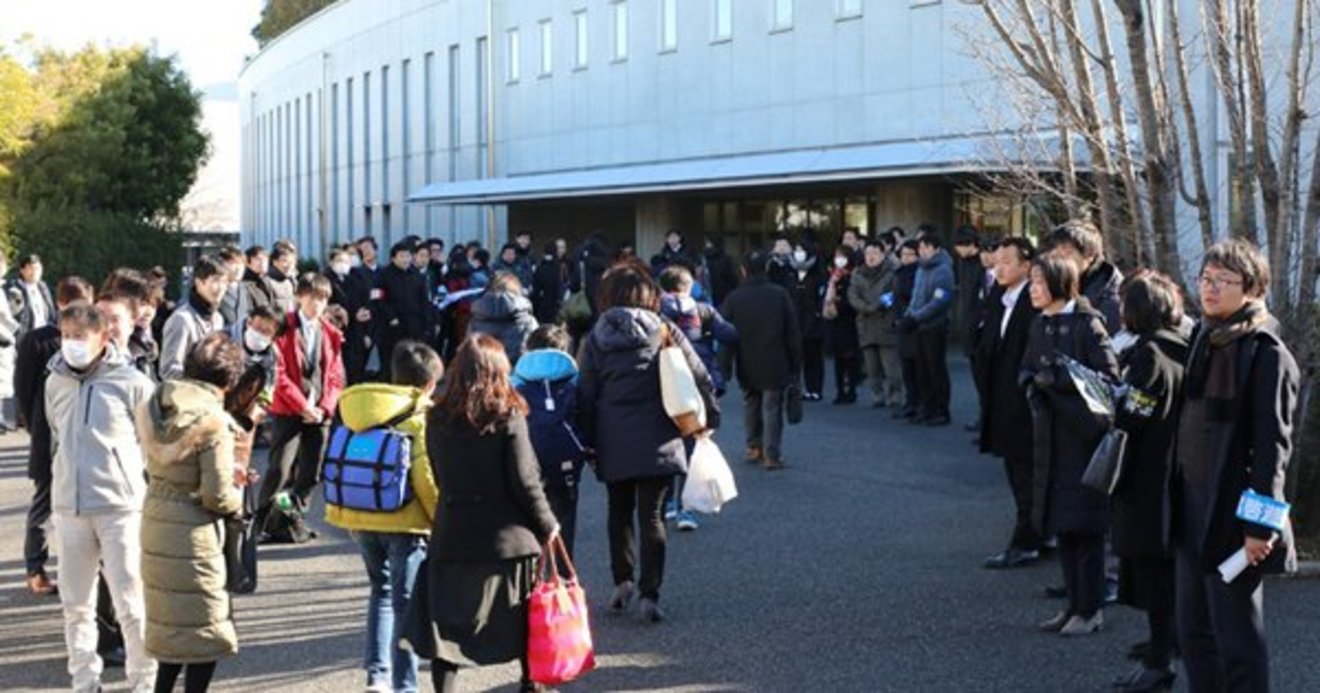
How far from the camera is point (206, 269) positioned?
10.9m

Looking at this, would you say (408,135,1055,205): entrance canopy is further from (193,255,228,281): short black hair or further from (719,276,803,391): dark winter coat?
(193,255,228,281): short black hair

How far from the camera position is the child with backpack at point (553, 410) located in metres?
8.46

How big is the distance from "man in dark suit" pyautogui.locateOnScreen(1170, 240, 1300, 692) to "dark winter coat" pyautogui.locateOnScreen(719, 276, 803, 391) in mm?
7302

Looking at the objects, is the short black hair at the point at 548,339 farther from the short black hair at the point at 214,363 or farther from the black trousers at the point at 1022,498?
the black trousers at the point at 1022,498

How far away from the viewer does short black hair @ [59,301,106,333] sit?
725 cm

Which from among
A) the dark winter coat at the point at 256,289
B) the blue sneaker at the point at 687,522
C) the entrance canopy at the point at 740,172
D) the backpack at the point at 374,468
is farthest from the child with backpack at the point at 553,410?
the entrance canopy at the point at 740,172

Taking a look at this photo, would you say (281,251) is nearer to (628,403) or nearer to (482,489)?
(628,403)

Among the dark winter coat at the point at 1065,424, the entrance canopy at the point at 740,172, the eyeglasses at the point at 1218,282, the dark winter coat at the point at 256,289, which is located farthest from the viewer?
the entrance canopy at the point at 740,172

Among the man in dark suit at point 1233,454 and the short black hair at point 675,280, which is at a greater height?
the short black hair at point 675,280

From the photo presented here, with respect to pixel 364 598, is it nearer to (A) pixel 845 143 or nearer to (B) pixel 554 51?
(A) pixel 845 143

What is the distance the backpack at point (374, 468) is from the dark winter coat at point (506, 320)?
5052 millimetres

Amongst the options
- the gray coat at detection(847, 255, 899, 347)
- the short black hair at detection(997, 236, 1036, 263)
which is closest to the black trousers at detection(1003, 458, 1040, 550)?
the short black hair at detection(997, 236, 1036, 263)

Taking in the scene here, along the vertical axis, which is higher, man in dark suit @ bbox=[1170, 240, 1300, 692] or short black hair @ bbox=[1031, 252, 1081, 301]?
short black hair @ bbox=[1031, 252, 1081, 301]

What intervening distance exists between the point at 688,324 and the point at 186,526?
5.30 m
